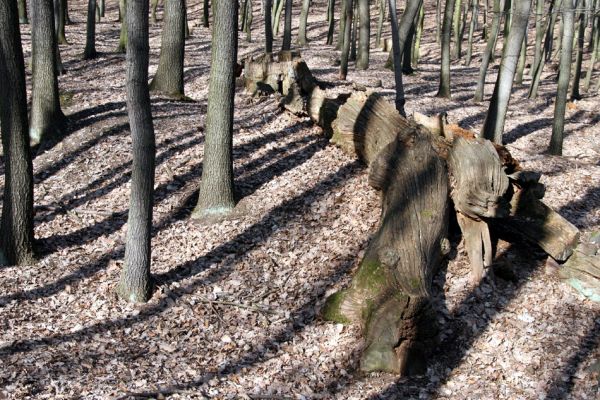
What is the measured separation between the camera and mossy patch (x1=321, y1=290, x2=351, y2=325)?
6.83 metres

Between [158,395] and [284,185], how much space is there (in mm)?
4417

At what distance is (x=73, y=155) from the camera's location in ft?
34.2

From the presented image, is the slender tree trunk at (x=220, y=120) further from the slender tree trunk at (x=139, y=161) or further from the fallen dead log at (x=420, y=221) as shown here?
the fallen dead log at (x=420, y=221)

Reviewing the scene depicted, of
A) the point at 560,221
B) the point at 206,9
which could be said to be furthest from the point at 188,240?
the point at 206,9

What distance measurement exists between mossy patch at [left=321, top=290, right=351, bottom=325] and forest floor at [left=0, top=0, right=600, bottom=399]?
137mm

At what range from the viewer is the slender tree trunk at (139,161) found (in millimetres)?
6395

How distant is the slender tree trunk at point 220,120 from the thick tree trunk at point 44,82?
3857 millimetres

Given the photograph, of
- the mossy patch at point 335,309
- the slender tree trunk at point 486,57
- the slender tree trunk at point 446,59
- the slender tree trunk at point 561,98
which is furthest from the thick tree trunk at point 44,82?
the slender tree trunk at point 486,57

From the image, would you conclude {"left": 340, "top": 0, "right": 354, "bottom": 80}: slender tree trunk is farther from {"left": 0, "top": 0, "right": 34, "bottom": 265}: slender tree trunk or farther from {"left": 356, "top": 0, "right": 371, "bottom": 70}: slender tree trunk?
{"left": 0, "top": 0, "right": 34, "bottom": 265}: slender tree trunk

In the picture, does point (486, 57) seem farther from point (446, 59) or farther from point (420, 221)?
point (420, 221)

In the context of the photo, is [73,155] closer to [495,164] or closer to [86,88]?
[86,88]

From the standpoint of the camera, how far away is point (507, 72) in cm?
999

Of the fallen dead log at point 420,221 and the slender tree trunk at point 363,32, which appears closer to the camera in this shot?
the fallen dead log at point 420,221

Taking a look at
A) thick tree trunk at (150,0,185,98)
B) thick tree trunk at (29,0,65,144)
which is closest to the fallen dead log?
thick tree trunk at (150,0,185,98)
